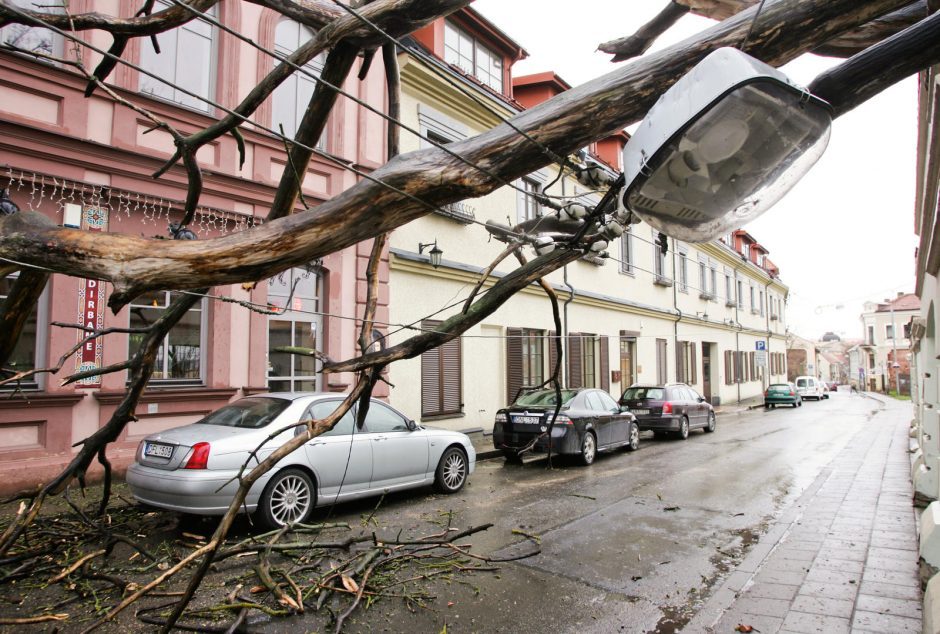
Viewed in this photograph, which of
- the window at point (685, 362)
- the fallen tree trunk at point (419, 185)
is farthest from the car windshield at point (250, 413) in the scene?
the window at point (685, 362)

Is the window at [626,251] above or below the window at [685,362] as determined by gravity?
above

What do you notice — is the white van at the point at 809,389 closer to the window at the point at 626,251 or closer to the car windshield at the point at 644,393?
the window at the point at 626,251

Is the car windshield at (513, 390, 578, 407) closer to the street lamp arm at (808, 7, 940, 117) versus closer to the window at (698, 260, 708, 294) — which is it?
the street lamp arm at (808, 7, 940, 117)

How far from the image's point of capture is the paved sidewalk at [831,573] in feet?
13.7

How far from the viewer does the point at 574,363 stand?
61.4 ft

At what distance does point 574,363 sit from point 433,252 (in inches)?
318

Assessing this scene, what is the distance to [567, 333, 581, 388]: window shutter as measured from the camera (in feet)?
60.0

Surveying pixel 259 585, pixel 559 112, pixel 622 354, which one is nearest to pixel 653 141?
pixel 559 112

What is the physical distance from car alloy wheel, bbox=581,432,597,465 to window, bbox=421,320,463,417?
3632 mm

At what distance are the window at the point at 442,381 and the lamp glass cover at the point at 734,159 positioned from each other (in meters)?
10.6

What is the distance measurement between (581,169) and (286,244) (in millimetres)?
1891

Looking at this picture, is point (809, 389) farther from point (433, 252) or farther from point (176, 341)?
point (176, 341)

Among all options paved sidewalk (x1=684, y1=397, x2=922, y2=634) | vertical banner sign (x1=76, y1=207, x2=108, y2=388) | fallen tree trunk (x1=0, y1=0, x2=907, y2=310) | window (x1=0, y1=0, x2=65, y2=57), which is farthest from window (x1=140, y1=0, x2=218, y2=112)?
paved sidewalk (x1=684, y1=397, x2=922, y2=634)

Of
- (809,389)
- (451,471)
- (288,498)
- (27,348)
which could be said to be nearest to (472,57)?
(451,471)
